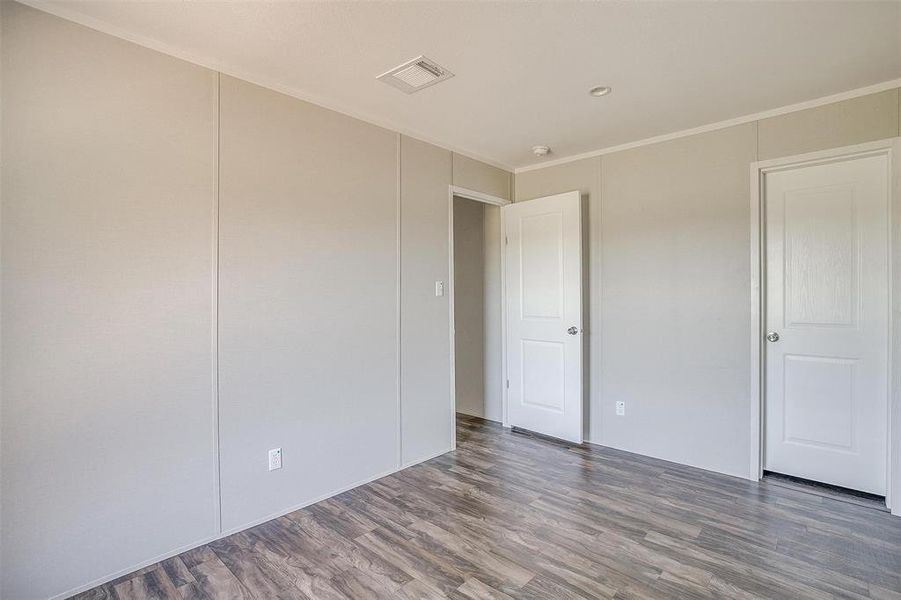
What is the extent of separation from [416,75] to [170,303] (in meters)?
1.74

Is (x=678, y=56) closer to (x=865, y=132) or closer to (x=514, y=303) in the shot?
(x=865, y=132)

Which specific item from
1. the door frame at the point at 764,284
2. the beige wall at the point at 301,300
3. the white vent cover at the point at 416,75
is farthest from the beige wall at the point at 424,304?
the door frame at the point at 764,284

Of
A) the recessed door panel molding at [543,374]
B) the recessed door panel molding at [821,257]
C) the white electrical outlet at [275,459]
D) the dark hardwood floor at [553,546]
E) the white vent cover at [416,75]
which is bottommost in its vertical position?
the dark hardwood floor at [553,546]

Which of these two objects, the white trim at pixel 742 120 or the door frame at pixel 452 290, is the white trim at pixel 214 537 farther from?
the white trim at pixel 742 120

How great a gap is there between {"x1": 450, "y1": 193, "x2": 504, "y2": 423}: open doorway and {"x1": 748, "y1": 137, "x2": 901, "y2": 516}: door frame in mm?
2023

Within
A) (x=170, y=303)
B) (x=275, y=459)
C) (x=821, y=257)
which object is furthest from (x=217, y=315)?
(x=821, y=257)

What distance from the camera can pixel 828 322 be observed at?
2.83m

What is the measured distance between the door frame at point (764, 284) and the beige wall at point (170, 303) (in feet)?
8.11

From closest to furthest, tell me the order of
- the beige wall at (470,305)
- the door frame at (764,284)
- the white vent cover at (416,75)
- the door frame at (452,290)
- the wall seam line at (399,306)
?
the white vent cover at (416,75), the door frame at (764,284), the wall seam line at (399,306), the door frame at (452,290), the beige wall at (470,305)

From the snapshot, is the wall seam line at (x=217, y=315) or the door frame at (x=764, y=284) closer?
the wall seam line at (x=217, y=315)

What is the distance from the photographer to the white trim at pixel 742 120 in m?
2.60

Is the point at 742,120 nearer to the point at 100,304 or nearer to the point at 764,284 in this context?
the point at 764,284

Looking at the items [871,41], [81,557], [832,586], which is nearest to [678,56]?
[871,41]

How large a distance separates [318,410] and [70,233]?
5.01ft
